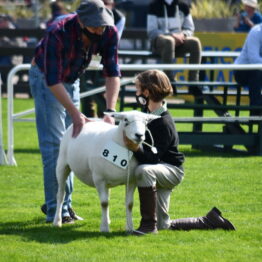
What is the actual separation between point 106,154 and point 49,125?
0.87m

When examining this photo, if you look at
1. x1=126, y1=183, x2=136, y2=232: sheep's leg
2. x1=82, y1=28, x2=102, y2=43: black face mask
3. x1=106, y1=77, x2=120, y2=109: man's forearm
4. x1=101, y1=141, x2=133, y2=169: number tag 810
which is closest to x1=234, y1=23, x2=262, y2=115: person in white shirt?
x1=106, y1=77, x2=120, y2=109: man's forearm

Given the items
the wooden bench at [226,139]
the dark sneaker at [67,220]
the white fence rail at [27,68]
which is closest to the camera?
the dark sneaker at [67,220]

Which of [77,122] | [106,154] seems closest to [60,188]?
[77,122]

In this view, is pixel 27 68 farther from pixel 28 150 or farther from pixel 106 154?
pixel 106 154

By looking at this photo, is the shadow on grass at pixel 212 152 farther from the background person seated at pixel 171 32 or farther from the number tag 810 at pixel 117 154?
the number tag 810 at pixel 117 154

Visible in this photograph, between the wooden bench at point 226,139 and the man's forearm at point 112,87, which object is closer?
the man's forearm at point 112,87

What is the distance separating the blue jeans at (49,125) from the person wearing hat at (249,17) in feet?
30.0

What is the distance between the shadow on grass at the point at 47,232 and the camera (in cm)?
683

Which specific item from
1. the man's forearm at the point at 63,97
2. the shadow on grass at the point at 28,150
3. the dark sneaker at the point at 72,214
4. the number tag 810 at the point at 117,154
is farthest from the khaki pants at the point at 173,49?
the number tag 810 at the point at 117,154

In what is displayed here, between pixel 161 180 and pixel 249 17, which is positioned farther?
pixel 249 17

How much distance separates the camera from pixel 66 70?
23.5 ft

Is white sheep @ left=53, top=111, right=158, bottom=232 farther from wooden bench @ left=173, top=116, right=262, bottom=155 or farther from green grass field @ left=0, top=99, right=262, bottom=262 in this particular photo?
wooden bench @ left=173, top=116, right=262, bottom=155

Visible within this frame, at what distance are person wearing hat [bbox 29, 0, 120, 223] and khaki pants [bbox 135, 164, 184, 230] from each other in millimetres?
624

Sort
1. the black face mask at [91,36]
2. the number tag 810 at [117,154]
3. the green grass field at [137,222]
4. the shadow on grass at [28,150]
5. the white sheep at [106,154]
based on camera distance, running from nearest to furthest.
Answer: the green grass field at [137,222] → the white sheep at [106,154] → the number tag 810 at [117,154] → the black face mask at [91,36] → the shadow on grass at [28,150]
